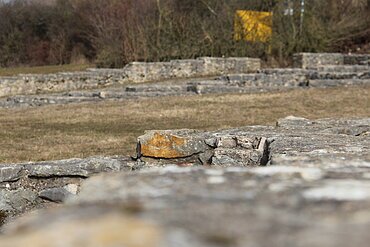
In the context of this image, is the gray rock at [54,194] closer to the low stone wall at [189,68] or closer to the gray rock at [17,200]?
the gray rock at [17,200]

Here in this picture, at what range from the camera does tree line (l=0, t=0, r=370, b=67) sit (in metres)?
23.8

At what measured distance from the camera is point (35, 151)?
8.11 metres

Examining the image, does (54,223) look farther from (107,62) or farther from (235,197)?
(107,62)

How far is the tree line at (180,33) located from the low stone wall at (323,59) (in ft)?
3.97

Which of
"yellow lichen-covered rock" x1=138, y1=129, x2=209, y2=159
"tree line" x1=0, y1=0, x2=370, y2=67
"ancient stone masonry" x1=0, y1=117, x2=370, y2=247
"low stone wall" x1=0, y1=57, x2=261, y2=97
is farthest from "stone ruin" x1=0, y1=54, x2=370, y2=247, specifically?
"tree line" x1=0, y1=0, x2=370, y2=67

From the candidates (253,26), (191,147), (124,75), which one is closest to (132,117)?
(191,147)

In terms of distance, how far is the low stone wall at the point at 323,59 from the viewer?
22.7m

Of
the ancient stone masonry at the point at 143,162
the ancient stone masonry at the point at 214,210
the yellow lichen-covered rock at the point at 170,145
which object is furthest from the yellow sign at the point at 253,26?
the ancient stone masonry at the point at 214,210

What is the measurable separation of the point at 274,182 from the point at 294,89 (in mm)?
13526

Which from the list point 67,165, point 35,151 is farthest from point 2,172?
point 35,151

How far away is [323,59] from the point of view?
76.7 ft

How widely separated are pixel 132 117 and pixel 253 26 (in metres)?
14.1

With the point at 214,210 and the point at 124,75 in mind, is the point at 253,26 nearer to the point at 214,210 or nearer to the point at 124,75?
the point at 124,75

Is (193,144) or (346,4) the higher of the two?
(346,4)
